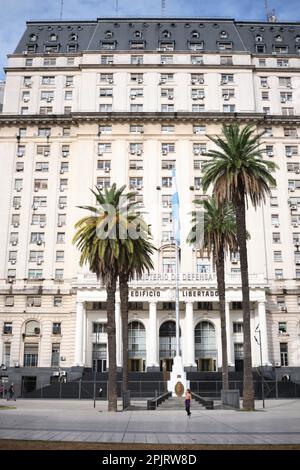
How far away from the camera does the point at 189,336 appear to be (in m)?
60.7

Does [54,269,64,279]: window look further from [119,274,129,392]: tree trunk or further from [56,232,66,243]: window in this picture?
[119,274,129,392]: tree trunk

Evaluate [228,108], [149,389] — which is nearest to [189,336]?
[149,389]

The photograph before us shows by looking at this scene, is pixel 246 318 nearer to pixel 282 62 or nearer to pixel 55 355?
pixel 55 355

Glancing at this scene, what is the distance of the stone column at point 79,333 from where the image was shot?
196 ft

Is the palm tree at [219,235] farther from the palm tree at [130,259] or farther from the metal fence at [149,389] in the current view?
the metal fence at [149,389]

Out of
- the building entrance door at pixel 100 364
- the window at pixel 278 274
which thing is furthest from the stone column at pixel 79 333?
the window at pixel 278 274

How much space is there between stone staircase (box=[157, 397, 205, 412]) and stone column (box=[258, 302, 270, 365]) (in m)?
21.6

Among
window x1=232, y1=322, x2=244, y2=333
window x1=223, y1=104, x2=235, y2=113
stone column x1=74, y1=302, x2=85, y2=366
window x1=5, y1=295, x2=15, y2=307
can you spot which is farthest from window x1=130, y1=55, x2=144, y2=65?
window x1=232, y1=322, x2=244, y2=333

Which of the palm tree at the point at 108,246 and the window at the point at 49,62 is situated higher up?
the window at the point at 49,62

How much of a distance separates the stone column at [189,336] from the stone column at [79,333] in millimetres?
13231

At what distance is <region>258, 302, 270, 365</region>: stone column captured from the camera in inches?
2368

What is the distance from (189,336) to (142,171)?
24901 millimetres
